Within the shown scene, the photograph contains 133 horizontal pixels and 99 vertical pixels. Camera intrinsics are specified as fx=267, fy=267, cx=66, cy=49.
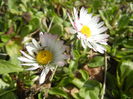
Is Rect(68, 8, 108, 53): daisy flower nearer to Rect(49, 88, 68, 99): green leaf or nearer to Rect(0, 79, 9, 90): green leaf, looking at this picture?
Rect(49, 88, 68, 99): green leaf

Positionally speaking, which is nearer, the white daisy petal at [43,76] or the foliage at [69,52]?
the white daisy petal at [43,76]

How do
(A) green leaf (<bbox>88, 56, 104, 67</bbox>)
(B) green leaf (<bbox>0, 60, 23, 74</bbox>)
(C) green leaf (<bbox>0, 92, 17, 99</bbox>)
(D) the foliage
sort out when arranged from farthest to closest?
(A) green leaf (<bbox>88, 56, 104, 67</bbox>), (D) the foliage, (C) green leaf (<bbox>0, 92, 17, 99</bbox>), (B) green leaf (<bbox>0, 60, 23, 74</bbox>)

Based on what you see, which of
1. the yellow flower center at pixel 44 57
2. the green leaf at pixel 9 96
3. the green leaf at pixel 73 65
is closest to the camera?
the yellow flower center at pixel 44 57

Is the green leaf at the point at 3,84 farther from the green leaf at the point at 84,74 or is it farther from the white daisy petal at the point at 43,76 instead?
the green leaf at the point at 84,74

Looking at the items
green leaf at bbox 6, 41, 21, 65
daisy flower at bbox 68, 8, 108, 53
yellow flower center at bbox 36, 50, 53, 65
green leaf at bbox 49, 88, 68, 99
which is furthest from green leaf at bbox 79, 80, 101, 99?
green leaf at bbox 6, 41, 21, 65

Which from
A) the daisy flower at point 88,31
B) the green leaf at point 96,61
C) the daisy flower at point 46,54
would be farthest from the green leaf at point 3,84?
the green leaf at point 96,61

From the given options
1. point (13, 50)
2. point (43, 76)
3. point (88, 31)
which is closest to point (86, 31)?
point (88, 31)

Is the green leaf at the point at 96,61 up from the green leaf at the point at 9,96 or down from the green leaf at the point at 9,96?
up
